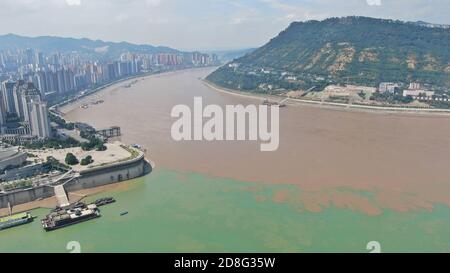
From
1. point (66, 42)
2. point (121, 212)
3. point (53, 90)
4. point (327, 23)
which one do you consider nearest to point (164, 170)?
point (121, 212)

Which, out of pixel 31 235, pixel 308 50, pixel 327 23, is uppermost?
pixel 327 23

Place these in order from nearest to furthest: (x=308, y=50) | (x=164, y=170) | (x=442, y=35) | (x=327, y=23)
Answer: (x=164, y=170) → (x=442, y=35) → (x=308, y=50) → (x=327, y=23)

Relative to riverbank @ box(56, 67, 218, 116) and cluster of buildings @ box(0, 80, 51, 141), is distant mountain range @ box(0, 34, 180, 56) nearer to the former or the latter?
riverbank @ box(56, 67, 218, 116)

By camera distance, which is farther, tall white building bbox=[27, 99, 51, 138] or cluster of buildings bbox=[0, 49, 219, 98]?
cluster of buildings bbox=[0, 49, 219, 98]

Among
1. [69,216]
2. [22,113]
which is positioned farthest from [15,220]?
[22,113]

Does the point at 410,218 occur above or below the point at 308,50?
below

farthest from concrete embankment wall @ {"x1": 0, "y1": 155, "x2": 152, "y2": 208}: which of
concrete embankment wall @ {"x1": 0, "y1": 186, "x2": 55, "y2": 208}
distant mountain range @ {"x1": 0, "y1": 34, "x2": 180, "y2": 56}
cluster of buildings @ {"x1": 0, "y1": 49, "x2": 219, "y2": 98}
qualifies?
distant mountain range @ {"x1": 0, "y1": 34, "x2": 180, "y2": 56}

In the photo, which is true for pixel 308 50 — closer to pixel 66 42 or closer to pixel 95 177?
pixel 95 177
